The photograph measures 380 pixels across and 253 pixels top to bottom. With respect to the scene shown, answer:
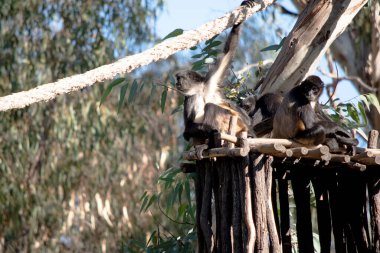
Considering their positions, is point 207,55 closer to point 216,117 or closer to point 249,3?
point 216,117

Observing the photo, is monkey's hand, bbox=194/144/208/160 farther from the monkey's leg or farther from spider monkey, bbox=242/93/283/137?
spider monkey, bbox=242/93/283/137

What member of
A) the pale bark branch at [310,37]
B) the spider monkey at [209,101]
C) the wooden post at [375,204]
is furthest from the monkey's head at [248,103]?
the wooden post at [375,204]

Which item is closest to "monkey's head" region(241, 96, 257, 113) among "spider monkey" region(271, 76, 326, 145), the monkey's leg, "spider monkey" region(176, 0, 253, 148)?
"spider monkey" region(176, 0, 253, 148)

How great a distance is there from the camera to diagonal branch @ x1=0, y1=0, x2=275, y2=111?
5.36 m

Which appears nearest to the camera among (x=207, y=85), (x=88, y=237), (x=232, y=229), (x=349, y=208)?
(x=232, y=229)

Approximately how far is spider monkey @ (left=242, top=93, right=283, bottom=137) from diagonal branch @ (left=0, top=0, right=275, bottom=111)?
3.54 feet

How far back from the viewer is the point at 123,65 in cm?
601

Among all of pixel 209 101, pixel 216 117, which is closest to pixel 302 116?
pixel 216 117

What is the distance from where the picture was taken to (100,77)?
19.3 feet

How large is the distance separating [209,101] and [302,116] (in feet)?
4.04

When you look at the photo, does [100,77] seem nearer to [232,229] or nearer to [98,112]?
[232,229]

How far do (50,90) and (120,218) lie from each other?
9303mm

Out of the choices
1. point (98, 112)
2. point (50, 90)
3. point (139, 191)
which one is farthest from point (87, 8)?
point (50, 90)

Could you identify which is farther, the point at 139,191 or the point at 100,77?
the point at 139,191
